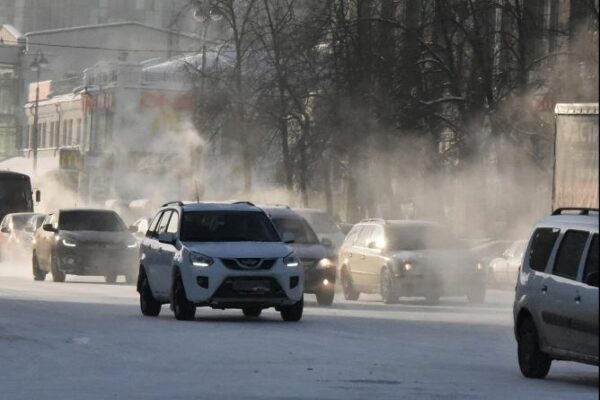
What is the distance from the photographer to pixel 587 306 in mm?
16672

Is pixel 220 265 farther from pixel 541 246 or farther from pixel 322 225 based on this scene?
pixel 322 225

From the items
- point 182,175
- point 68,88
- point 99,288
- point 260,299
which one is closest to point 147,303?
point 260,299

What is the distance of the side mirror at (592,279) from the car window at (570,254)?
41 cm

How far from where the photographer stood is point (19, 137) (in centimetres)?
12962

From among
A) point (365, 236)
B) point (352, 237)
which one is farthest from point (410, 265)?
point (352, 237)

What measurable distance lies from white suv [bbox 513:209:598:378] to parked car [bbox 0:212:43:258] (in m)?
37.1

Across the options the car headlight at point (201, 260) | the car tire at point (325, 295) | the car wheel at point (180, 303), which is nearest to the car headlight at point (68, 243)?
the car tire at point (325, 295)

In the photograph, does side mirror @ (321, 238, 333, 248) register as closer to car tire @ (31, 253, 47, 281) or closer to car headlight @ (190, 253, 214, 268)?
car headlight @ (190, 253, 214, 268)

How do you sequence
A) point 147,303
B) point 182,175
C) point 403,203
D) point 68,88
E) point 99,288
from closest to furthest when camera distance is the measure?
1. point 147,303
2. point 99,288
3. point 403,203
4. point 182,175
5. point 68,88

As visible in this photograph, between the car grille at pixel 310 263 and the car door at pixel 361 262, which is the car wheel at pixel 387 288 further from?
the car grille at pixel 310 263

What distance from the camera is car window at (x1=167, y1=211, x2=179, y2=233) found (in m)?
27.0

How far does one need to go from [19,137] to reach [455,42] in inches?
3251

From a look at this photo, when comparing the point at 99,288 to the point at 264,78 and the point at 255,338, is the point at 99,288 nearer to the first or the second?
the point at 255,338

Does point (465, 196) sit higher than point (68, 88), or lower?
lower
